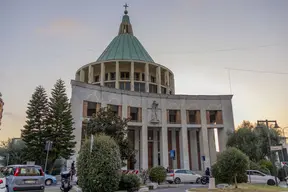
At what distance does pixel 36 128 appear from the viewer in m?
27.1

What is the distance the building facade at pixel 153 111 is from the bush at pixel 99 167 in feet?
66.9

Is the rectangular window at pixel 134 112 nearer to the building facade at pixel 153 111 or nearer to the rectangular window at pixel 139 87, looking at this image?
the building facade at pixel 153 111

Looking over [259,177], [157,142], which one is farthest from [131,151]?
[157,142]

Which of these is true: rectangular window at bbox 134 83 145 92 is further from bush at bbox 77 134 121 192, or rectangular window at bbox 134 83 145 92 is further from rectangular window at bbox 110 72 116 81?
bush at bbox 77 134 121 192

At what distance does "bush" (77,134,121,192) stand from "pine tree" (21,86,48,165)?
1681cm

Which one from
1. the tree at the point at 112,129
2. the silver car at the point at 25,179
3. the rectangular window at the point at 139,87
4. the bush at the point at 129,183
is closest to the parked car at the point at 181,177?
the tree at the point at 112,129

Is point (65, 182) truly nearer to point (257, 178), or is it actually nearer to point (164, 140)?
point (257, 178)

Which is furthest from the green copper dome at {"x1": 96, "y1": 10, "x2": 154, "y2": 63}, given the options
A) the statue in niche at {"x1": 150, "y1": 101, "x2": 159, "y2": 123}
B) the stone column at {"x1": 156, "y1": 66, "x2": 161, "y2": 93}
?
the statue in niche at {"x1": 150, "y1": 101, "x2": 159, "y2": 123}

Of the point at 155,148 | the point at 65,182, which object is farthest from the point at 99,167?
the point at 155,148

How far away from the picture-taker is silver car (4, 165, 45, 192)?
1080 cm

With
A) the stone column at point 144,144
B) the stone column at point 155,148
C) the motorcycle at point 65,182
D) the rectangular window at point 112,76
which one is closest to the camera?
the motorcycle at point 65,182

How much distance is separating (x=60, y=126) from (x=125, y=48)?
937 inches

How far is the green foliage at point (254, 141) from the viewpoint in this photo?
3147cm

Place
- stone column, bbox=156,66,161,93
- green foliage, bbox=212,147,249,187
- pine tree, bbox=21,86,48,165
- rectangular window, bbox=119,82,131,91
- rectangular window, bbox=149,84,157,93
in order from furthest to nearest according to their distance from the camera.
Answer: rectangular window, bbox=149,84,157,93, stone column, bbox=156,66,161,93, rectangular window, bbox=119,82,131,91, pine tree, bbox=21,86,48,165, green foliage, bbox=212,147,249,187
